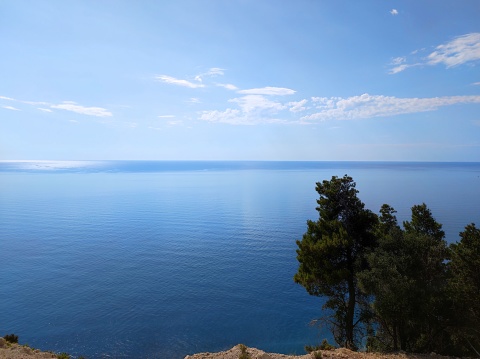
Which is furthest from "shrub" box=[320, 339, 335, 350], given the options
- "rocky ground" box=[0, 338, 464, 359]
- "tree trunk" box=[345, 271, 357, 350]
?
"tree trunk" box=[345, 271, 357, 350]

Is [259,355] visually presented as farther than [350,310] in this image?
No

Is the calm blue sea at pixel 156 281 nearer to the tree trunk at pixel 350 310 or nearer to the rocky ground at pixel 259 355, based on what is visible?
the tree trunk at pixel 350 310

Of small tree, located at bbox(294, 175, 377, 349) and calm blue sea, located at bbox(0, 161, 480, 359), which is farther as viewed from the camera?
calm blue sea, located at bbox(0, 161, 480, 359)

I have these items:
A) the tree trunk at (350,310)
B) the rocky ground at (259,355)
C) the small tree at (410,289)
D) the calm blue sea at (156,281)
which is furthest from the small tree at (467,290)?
the calm blue sea at (156,281)

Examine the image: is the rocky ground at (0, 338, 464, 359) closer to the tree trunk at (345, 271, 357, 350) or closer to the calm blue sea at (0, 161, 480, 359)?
the tree trunk at (345, 271, 357, 350)

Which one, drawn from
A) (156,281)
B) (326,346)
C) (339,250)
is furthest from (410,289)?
(156,281)

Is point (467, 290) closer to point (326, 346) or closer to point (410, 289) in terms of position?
point (410, 289)

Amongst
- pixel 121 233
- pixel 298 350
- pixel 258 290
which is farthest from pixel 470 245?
pixel 121 233

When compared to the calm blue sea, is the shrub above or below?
above

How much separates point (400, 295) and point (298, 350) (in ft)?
56.5

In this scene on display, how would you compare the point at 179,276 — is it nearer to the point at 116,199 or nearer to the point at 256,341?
the point at 256,341

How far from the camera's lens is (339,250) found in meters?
25.1

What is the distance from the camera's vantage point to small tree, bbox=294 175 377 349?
2452 cm

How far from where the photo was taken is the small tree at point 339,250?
2452cm
